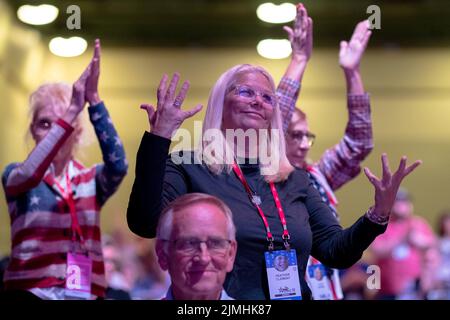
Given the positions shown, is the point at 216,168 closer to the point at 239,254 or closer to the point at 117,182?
the point at 239,254

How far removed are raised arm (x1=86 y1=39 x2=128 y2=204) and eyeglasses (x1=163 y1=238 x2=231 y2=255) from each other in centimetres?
105

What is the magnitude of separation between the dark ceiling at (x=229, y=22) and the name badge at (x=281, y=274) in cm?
698

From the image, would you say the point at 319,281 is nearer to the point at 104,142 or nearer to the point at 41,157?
the point at 104,142

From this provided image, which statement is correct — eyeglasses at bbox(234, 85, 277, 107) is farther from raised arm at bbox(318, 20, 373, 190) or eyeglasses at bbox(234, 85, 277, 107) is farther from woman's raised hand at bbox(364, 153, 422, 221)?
raised arm at bbox(318, 20, 373, 190)

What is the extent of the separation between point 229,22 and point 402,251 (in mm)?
3663

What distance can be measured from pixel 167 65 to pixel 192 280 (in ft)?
24.7

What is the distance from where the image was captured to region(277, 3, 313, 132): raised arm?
11.1 ft

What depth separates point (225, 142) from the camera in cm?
270

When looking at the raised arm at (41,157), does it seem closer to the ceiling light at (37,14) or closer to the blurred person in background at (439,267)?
the blurred person in background at (439,267)

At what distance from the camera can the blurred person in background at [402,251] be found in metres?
7.21

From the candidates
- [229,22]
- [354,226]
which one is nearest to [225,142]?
[354,226]

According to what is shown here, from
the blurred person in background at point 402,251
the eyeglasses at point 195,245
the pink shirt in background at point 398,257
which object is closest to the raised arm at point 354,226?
the eyeglasses at point 195,245

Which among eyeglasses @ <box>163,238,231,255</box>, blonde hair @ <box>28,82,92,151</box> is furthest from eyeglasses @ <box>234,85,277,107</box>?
blonde hair @ <box>28,82,92,151</box>

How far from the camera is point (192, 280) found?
228 centimetres
